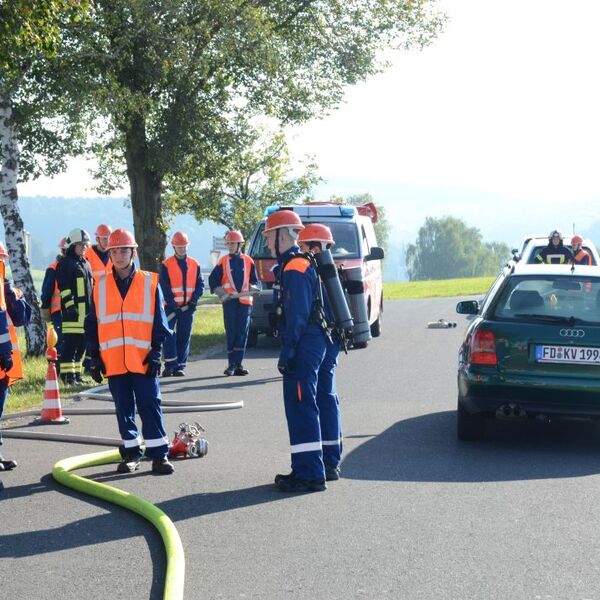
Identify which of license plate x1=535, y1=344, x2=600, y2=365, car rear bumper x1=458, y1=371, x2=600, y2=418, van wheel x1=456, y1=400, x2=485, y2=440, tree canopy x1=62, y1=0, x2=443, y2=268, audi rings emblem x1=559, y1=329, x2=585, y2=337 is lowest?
van wheel x1=456, y1=400, x2=485, y2=440

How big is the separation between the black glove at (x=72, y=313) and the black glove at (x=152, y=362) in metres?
6.42

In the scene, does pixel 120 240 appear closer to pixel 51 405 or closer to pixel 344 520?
pixel 344 520

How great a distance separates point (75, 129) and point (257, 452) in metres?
15.4

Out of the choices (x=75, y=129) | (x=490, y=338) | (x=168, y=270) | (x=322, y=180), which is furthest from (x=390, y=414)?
(x=322, y=180)

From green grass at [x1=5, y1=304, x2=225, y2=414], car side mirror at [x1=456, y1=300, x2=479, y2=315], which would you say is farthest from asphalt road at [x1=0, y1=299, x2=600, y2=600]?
green grass at [x1=5, y1=304, x2=225, y2=414]

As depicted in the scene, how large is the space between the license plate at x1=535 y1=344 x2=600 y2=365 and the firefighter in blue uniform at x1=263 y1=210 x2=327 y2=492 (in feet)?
7.20

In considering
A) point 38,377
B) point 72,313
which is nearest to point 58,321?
point 72,313

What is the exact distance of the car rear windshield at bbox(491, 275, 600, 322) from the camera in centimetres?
995

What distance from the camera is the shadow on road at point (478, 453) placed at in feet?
29.2

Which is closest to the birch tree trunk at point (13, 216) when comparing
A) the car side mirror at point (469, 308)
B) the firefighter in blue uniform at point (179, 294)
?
the firefighter in blue uniform at point (179, 294)

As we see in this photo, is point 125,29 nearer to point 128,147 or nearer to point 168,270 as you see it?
point 128,147

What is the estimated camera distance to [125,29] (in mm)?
23672

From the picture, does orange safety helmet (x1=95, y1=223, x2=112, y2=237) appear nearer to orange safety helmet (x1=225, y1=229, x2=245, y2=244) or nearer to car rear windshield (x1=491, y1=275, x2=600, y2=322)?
orange safety helmet (x1=225, y1=229, x2=245, y2=244)

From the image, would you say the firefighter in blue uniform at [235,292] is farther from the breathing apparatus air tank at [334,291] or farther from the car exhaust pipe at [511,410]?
the breathing apparatus air tank at [334,291]
